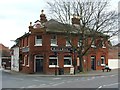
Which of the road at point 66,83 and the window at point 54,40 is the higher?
the window at point 54,40

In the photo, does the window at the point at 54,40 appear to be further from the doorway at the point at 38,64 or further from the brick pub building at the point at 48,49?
the doorway at the point at 38,64

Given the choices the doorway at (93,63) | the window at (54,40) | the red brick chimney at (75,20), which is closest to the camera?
the red brick chimney at (75,20)

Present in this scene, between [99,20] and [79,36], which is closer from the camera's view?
[99,20]

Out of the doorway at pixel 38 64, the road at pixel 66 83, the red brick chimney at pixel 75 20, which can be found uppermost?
the red brick chimney at pixel 75 20

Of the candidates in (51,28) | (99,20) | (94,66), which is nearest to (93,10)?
(99,20)

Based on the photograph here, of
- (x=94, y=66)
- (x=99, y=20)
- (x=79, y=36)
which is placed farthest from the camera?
(x=94, y=66)

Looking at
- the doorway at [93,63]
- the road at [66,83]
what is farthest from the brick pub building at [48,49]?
the road at [66,83]

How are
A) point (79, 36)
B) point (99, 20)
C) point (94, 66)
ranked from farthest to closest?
point (94, 66), point (79, 36), point (99, 20)

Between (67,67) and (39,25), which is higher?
(39,25)

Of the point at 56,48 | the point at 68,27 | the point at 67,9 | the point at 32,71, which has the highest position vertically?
the point at 67,9

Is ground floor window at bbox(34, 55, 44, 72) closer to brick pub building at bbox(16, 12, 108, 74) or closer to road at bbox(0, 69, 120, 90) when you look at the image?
brick pub building at bbox(16, 12, 108, 74)

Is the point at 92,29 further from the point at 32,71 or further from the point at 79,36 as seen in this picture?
the point at 32,71

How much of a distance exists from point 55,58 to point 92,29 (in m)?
7.95

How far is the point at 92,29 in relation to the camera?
45.8 meters
